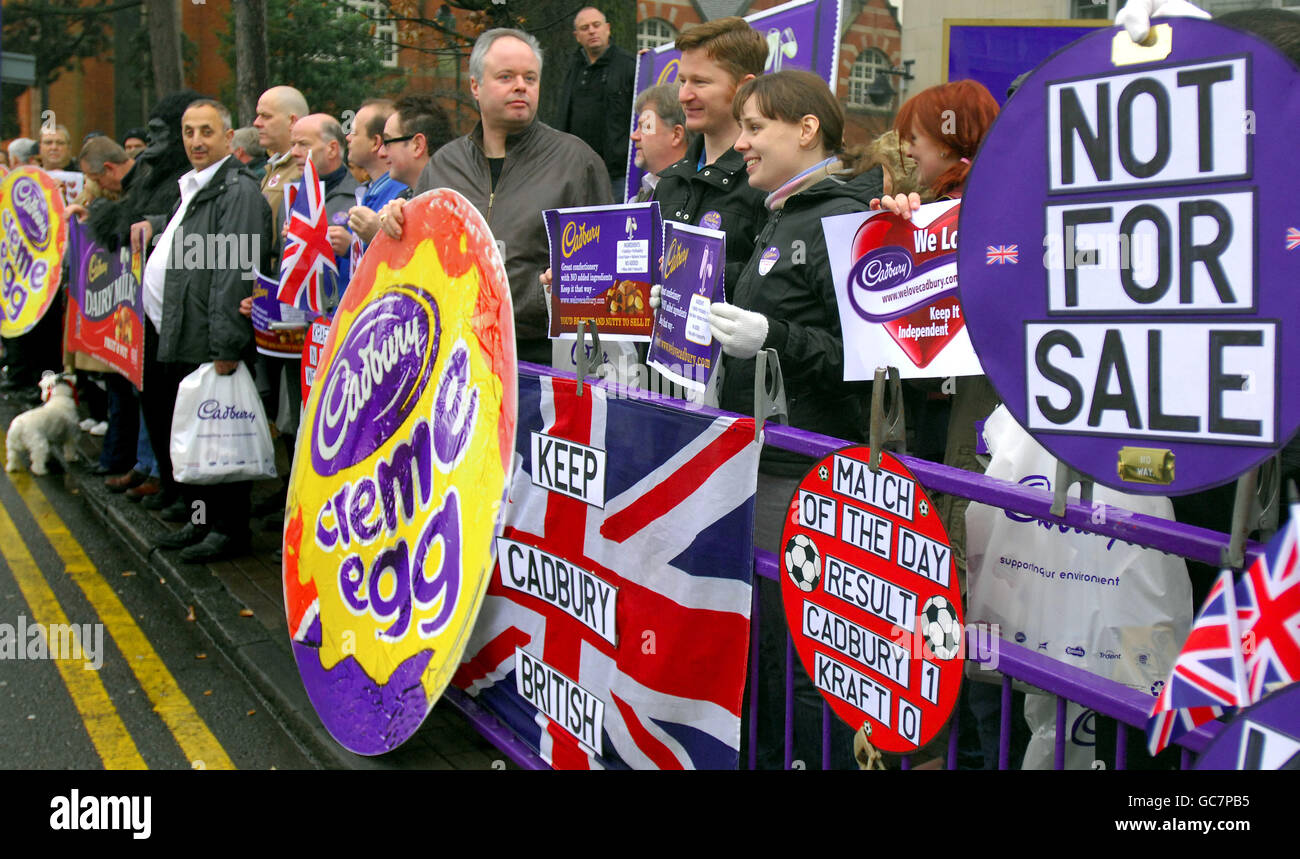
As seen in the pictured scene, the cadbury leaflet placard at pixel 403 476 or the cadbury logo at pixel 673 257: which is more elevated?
the cadbury logo at pixel 673 257

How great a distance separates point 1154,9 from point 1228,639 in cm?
102

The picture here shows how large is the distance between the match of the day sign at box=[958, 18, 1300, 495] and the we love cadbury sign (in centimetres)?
50

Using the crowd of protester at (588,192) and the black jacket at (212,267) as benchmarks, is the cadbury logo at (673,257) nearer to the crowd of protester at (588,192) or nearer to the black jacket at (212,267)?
the crowd of protester at (588,192)

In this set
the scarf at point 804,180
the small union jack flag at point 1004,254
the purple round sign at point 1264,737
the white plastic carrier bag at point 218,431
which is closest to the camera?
the purple round sign at point 1264,737

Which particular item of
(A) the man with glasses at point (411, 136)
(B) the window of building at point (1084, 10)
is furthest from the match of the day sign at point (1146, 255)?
(B) the window of building at point (1084, 10)

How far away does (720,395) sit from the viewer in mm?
3553

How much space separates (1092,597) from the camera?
2381 millimetres

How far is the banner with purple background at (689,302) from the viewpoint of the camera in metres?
2.94

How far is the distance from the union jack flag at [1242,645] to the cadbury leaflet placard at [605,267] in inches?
72.1

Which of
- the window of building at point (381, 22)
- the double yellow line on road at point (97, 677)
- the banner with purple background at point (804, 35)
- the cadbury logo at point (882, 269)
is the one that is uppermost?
the window of building at point (381, 22)

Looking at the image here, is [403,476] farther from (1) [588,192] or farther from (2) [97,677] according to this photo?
(2) [97,677]

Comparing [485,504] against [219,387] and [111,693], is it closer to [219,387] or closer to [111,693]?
[111,693]

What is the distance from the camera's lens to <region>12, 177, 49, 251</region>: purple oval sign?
9.13 meters
